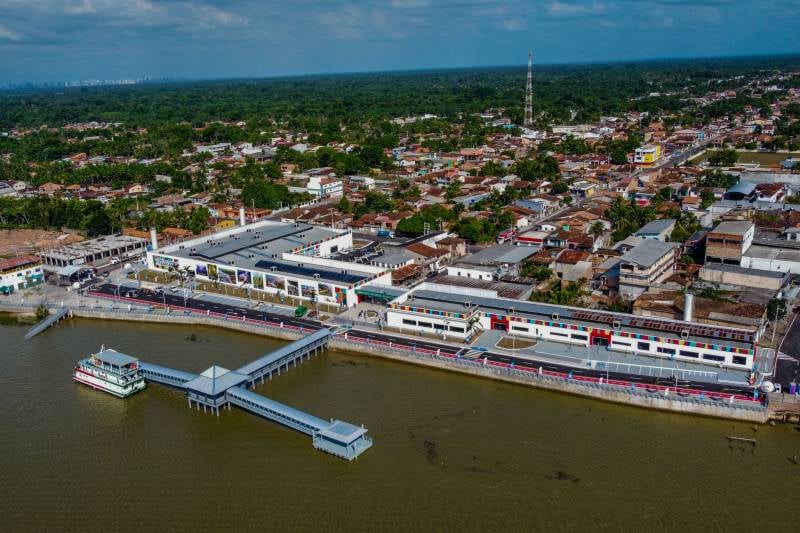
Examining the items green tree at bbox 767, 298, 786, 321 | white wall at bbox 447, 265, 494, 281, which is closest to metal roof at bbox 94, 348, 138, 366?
white wall at bbox 447, 265, 494, 281

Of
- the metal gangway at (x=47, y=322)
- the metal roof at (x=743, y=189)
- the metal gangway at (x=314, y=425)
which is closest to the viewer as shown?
the metal gangway at (x=314, y=425)

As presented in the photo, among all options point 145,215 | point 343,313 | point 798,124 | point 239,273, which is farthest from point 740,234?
point 798,124

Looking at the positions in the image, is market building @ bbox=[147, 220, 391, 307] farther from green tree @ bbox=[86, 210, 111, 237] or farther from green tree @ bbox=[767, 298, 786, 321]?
green tree @ bbox=[767, 298, 786, 321]

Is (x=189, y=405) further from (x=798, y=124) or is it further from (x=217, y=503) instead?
(x=798, y=124)

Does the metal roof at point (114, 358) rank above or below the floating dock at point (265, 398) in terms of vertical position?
above

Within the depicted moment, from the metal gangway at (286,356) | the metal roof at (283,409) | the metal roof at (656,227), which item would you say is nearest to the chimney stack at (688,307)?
the metal roof at (656,227)

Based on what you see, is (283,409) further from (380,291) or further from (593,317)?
(593,317)

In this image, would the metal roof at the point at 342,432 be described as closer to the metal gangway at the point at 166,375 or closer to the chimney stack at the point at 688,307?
the metal gangway at the point at 166,375

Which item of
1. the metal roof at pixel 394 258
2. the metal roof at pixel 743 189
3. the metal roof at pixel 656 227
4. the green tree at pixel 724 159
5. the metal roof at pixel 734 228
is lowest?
the metal roof at pixel 394 258
